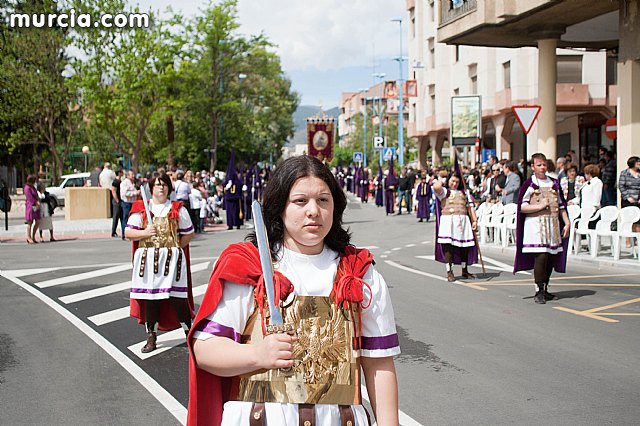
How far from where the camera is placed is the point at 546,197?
1141cm

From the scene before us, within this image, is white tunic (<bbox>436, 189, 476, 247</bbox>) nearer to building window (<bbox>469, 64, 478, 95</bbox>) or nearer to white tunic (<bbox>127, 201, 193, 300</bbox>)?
white tunic (<bbox>127, 201, 193, 300</bbox>)

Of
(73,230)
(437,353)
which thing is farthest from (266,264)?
(73,230)

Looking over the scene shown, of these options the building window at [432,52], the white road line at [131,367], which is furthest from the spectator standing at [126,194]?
the building window at [432,52]

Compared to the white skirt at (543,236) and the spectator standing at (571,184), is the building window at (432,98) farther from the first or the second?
the white skirt at (543,236)

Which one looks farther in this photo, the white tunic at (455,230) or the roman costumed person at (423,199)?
the roman costumed person at (423,199)

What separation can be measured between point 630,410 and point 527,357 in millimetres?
1819

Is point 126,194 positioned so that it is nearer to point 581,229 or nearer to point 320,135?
point 581,229

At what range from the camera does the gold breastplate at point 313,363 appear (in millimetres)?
2834

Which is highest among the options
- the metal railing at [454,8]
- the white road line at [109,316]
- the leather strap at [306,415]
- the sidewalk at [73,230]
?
the metal railing at [454,8]

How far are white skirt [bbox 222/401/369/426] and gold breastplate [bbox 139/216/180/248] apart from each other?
560 cm

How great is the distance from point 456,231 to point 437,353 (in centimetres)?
573

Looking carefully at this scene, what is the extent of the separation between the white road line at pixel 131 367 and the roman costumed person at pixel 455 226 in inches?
235

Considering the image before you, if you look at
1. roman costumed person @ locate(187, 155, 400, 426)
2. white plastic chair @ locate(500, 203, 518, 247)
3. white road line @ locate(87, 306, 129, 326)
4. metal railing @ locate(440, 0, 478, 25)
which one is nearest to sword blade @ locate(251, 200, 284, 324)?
roman costumed person @ locate(187, 155, 400, 426)

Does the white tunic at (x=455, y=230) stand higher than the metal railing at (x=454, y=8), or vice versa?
the metal railing at (x=454, y=8)
